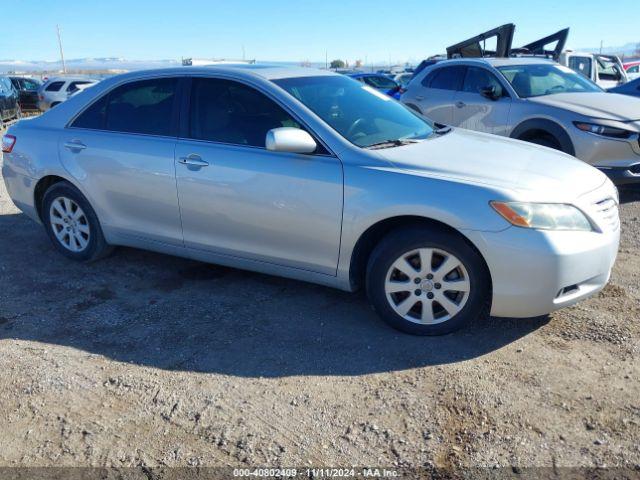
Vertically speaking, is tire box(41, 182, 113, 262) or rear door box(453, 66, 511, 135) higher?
rear door box(453, 66, 511, 135)

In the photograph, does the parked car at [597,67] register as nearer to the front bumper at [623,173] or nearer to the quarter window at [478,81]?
the quarter window at [478,81]

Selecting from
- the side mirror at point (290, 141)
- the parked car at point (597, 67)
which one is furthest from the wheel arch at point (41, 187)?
the parked car at point (597, 67)

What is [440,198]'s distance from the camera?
338 cm

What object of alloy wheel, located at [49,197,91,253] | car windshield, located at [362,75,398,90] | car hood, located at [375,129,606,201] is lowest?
car windshield, located at [362,75,398,90]

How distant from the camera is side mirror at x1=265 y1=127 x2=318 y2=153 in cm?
365

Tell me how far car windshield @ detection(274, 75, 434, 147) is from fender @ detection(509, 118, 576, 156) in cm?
295

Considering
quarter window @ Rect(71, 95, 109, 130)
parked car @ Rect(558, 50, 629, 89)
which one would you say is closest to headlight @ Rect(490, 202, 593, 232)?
quarter window @ Rect(71, 95, 109, 130)

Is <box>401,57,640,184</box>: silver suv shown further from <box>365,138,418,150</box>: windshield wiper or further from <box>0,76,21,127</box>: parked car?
<box>0,76,21,127</box>: parked car

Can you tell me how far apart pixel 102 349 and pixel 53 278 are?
150cm

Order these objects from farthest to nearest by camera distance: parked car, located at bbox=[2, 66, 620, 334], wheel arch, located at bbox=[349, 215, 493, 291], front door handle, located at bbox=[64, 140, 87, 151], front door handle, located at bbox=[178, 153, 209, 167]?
1. front door handle, located at bbox=[64, 140, 87, 151]
2. front door handle, located at bbox=[178, 153, 209, 167]
3. wheel arch, located at bbox=[349, 215, 493, 291]
4. parked car, located at bbox=[2, 66, 620, 334]

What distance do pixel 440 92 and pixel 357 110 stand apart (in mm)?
5183

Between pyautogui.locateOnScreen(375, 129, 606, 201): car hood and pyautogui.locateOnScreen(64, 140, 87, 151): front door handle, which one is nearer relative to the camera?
pyautogui.locateOnScreen(375, 129, 606, 201): car hood

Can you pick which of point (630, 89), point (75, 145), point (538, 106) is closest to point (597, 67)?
point (630, 89)

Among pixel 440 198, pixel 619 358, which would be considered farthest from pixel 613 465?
pixel 440 198
